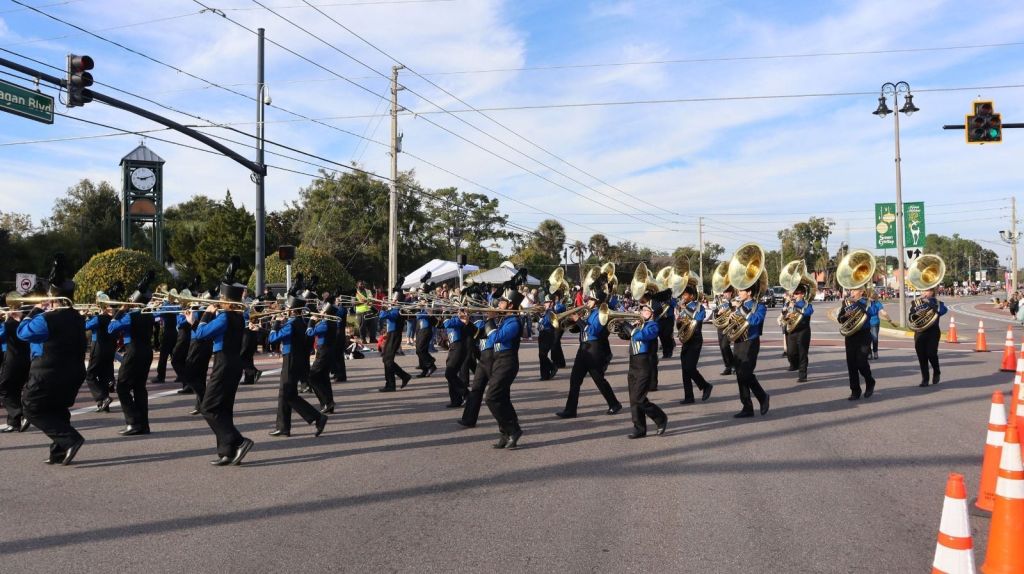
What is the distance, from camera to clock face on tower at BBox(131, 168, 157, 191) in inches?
1431

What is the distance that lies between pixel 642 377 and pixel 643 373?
1.9 inches

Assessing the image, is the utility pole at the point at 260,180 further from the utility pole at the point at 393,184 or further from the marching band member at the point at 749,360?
the marching band member at the point at 749,360

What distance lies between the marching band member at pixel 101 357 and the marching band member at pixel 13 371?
0.71 meters

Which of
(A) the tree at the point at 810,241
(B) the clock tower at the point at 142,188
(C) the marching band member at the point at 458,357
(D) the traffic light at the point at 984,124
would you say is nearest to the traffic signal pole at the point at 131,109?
(C) the marching band member at the point at 458,357

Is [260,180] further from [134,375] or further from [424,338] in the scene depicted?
[134,375]

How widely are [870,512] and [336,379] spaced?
1003 centimetres

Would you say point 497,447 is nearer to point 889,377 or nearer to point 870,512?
point 870,512

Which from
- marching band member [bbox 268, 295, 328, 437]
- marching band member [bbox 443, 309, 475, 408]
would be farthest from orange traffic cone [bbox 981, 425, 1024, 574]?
marching band member [bbox 443, 309, 475, 408]

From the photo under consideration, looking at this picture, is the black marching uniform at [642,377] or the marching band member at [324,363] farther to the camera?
the marching band member at [324,363]

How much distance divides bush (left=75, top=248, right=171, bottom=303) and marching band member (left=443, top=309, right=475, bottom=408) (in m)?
11.2

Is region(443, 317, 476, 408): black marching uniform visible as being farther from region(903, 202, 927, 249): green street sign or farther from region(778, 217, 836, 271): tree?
region(778, 217, 836, 271): tree

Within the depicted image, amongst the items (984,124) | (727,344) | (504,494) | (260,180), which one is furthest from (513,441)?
(984,124)

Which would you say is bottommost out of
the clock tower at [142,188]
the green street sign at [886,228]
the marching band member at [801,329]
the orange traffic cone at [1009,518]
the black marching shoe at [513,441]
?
the black marching shoe at [513,441]

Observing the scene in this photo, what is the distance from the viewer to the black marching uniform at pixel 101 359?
31.5 feet
